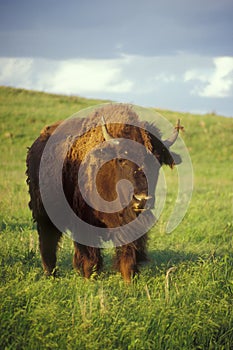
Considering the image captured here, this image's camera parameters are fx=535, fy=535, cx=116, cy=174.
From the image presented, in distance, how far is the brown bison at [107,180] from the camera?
229 inches

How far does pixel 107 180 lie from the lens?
591 cm

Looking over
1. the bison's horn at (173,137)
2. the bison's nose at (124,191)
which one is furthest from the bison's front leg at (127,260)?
the bison's horn at (173,137)

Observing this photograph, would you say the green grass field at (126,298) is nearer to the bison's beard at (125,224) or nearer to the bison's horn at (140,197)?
the bison's beard at (125,224)

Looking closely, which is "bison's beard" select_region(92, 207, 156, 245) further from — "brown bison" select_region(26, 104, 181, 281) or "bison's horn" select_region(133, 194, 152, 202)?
"bison's horn" select_region(133, 194, 152, 202)

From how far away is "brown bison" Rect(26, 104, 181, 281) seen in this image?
19.1ft

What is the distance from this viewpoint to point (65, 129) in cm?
679

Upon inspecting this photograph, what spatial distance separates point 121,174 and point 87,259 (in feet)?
3.90

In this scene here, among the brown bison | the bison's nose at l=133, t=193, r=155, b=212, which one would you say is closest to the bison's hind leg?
the brown bison

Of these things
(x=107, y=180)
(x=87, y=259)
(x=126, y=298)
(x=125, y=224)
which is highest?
(x=107, y=180)

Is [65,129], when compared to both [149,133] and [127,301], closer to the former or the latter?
[149,133]

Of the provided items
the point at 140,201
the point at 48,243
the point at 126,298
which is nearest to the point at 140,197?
the point at 140,201

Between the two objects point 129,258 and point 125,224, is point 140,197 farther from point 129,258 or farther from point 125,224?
point 129,258

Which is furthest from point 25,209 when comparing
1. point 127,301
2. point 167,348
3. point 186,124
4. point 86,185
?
point 186,124

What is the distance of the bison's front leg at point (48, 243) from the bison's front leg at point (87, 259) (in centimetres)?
54
